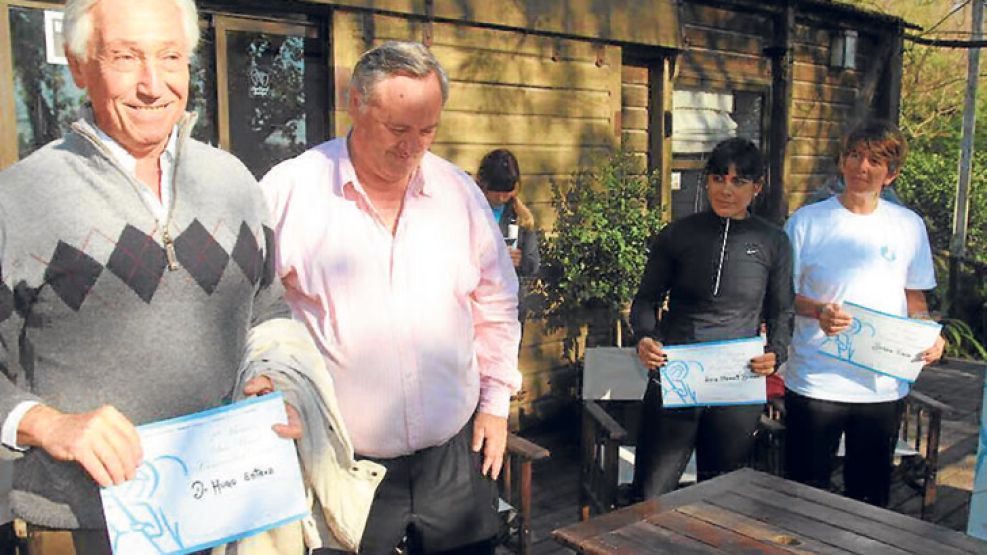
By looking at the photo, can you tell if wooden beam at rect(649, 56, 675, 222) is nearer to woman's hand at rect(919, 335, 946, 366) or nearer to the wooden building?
the wooden building

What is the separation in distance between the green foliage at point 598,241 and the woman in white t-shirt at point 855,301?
2.35 m

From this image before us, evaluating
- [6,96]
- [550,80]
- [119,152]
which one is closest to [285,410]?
[119,152]

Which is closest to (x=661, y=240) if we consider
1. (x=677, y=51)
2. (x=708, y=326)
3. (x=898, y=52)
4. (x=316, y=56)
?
(x=708, y=326)

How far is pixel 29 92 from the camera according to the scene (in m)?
3.59

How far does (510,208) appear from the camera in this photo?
4.82 m

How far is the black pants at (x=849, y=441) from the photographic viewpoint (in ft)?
9.82

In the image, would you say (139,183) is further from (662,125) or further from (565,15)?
(662,125)

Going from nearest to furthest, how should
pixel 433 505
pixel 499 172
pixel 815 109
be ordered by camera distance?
pixel 433 505, pixel 499 172, pixel 815 109

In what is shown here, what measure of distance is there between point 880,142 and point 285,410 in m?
2.44

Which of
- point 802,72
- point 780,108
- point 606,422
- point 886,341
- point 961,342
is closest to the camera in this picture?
point 886,341

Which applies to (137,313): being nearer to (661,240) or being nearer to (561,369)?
(661,240)

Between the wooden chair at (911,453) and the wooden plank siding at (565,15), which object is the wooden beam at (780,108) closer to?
the wooden plank siding at (565,15)

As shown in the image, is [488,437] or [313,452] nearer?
[313,452]

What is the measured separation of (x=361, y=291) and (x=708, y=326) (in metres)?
1.58
